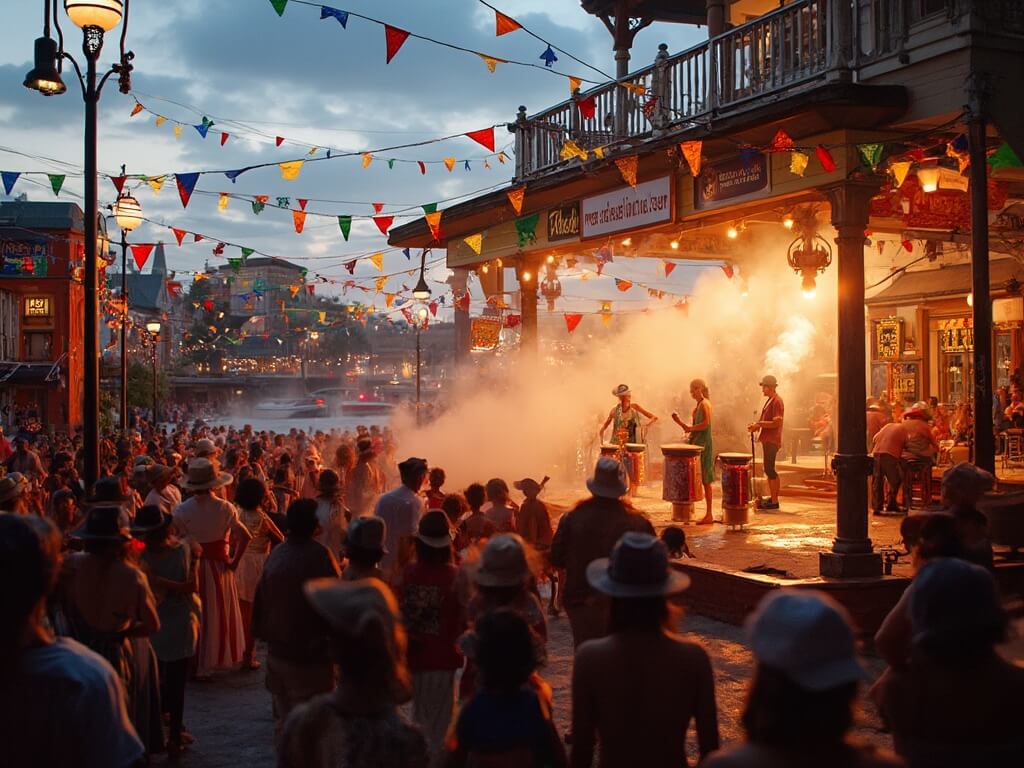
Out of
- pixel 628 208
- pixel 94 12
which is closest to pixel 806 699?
pixel 94 12

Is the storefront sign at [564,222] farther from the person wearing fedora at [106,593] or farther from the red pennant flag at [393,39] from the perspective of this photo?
the person wearing fedora at [106,593]

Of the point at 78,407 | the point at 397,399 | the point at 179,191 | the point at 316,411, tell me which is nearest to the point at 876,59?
the point at 179,191

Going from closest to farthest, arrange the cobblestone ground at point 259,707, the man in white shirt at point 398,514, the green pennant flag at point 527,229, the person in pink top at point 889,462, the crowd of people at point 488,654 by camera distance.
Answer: the crowd of people at point 488,654 → the cobblestone ground at point 259,707 → the man in white shirt at point 398,514 → the person in pink top at point 889,462 → the green pennant flag at point 527,229

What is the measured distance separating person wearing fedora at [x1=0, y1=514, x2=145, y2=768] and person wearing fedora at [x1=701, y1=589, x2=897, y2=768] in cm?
163

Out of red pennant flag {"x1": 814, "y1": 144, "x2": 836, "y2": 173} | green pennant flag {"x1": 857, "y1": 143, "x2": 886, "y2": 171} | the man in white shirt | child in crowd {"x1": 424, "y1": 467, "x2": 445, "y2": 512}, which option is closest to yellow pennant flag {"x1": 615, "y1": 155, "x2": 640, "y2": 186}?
red pennant flag {"x1": 814, "y1": 144, "x2": 836, "y2": 173}

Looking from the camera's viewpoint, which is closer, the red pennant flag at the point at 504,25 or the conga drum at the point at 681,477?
the red pennant flag at the point at 504,25

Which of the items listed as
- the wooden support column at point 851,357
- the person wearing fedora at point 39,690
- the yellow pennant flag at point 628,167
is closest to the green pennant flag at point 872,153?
the wooden support column at point 851,357

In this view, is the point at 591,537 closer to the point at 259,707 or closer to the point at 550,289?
the point at 259,707

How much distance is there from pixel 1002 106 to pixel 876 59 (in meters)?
1.35

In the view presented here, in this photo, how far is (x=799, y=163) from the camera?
33.8ft

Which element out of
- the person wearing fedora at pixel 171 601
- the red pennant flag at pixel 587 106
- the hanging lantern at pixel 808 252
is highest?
the red pennant flag at pixel 587 106

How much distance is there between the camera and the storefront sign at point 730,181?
1118cm

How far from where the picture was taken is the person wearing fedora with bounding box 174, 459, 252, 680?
745 cm

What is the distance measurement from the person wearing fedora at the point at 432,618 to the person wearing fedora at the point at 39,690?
2357 millimetres
